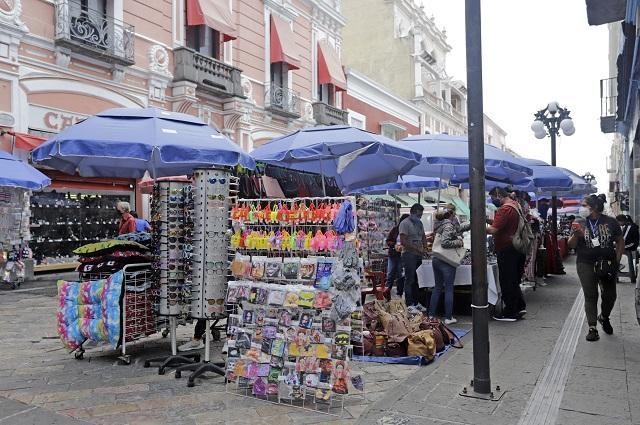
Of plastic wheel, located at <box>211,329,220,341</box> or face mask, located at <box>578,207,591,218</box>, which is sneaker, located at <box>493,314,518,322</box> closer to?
face mask, located at <box>578,207,591,218</box>

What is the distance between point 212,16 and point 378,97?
1413 cm

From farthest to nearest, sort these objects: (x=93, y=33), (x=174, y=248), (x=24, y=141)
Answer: (x=93, y=33)
(x=24, y=141)
(x=174, y=248)

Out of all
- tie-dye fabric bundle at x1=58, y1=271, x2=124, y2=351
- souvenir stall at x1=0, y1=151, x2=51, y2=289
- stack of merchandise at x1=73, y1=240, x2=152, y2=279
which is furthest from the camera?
souvenir stall at x1=0, y1=151, x2=51, y2=289

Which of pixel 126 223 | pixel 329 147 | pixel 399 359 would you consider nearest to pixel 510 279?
pixel 399 359

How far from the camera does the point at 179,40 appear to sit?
15.2m

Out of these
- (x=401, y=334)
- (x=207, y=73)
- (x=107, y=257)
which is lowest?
(x=401, y=334)

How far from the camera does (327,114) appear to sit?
21828 mm

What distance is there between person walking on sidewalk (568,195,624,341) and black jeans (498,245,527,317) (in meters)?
1.10

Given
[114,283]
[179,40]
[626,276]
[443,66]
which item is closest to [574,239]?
[114,283]

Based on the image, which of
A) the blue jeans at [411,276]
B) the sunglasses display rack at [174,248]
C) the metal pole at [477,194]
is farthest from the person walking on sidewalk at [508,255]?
the sunglasses display rack at [174,248]

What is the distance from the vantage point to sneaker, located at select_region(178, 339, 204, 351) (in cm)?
597

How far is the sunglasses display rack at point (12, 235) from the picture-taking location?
10.6 m

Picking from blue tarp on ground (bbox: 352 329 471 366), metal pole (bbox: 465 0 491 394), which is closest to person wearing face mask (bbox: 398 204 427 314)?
blue tarp on ground (bbox: 352 329 471 366)

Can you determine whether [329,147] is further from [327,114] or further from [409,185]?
[327,114]
